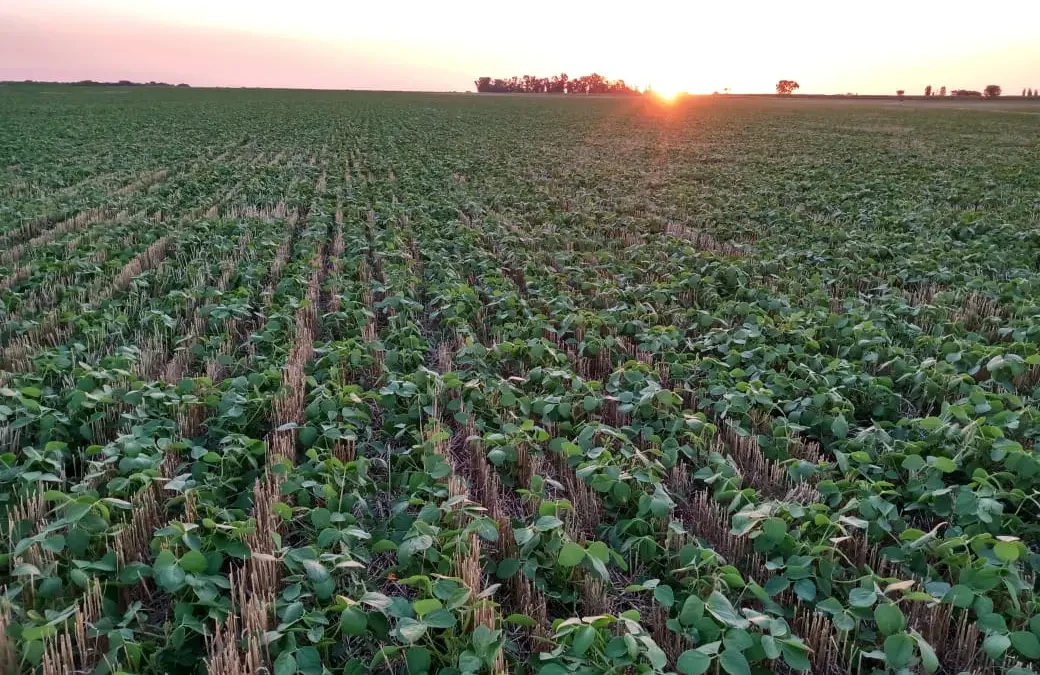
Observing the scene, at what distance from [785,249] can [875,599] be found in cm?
787

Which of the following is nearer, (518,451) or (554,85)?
(518,451)

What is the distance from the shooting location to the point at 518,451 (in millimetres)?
4223

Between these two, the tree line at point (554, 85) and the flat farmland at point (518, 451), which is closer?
the flat farmland at point (518, 451)

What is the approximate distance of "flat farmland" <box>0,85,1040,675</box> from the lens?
2777 millimetres

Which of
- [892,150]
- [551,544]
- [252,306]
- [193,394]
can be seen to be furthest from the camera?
[892,150]

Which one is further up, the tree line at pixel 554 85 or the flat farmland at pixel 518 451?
the tree line at pixel 554 85

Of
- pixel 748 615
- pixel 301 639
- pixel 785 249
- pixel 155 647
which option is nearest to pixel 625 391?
pixel 748 615

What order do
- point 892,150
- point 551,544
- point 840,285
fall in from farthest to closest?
point 892,150 < point 840,285 < point 551,544

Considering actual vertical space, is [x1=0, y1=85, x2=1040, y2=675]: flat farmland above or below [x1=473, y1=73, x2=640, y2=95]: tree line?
below

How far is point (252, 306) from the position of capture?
7449 millimetres

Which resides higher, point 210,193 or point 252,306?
point 210,193

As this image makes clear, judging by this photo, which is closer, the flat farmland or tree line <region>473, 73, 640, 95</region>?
the flat farmland

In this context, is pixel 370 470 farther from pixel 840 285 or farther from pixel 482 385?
pixel 840 285

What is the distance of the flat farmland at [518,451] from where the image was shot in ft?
9.11
